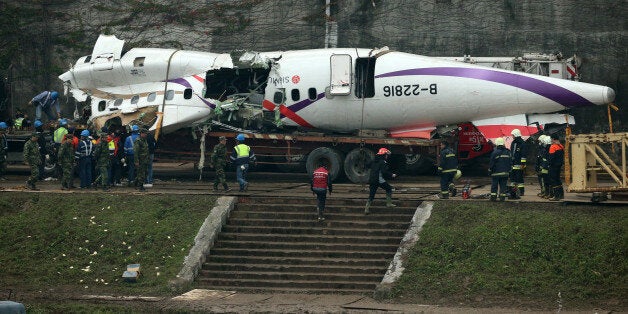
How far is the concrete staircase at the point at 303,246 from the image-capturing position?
23.3 meters

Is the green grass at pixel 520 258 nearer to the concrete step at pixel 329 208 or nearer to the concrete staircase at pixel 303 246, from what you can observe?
the concrete staircase at pixel 303 246

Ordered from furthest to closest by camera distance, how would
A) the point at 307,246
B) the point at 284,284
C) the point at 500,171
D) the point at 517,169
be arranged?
the point at 517,169 < the point at 500,171 < the point at 307,246 < the point at 284,284

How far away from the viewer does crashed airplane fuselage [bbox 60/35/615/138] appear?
30031 mm

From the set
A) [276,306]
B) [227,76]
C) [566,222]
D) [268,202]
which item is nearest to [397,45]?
[227,76]

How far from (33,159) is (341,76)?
910 cm

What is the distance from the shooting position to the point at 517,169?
86.6 feet

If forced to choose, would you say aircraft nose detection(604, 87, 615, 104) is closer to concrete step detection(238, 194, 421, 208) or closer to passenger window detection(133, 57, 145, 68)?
concrete step detection(238, 194, 421, 208)

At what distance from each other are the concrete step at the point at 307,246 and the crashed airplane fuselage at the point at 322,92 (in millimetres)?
7393

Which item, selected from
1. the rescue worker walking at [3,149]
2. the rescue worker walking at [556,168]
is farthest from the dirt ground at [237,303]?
the rescue worker walking at [3,149]

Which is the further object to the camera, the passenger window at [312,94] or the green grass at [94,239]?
the passenger window at [312,94]

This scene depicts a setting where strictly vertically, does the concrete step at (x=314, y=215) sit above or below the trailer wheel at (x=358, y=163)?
below

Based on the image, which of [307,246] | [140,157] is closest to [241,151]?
[140,157]

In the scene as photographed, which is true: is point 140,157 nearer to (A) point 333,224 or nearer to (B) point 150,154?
(B) point 150,154

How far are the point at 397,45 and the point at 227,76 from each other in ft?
24.3
